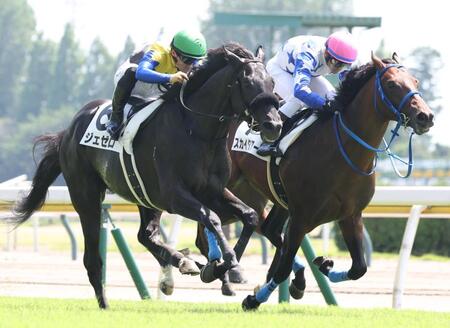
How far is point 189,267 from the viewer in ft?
24.3

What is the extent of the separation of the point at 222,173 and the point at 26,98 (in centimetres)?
7424

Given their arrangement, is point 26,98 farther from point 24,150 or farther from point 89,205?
point 89,205

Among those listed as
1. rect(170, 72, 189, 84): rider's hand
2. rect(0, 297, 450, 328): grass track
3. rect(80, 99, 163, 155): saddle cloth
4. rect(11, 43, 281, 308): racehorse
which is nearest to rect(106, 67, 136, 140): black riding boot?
rect(80, 99, 163, 155): saddle cloth

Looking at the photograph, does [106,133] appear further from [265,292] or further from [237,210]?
[265,292]

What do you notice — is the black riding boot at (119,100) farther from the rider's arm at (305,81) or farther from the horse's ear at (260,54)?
the rider's arm at (305,81)

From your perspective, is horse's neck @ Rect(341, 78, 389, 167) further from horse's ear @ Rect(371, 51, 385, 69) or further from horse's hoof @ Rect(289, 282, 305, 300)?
horse's hoof @ Rect(289, 282, 305, 300)

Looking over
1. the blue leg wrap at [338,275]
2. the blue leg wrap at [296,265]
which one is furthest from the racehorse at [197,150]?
the blue leg wrap at [338,275]

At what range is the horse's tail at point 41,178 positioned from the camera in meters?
9.22

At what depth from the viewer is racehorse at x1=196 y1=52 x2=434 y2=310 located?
786 centimetres

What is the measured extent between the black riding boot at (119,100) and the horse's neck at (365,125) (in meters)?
1.51

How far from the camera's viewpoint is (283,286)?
362 inches

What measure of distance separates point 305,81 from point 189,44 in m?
0.91

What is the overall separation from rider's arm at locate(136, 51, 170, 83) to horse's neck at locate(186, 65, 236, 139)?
28cm

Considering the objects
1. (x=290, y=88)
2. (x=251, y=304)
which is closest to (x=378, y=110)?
(x=290, y=88)
